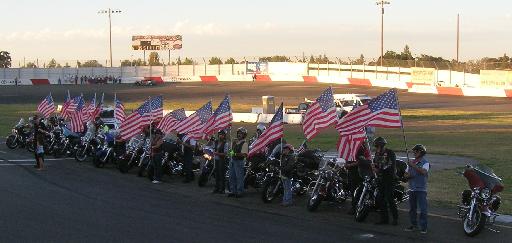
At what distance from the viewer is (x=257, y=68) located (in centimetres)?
10381

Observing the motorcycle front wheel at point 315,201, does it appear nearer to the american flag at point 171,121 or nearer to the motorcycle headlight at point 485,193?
the motorcycle headlight at point 485,193

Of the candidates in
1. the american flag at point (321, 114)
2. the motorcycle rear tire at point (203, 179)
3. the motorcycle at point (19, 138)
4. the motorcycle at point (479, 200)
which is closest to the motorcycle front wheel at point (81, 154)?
the motorcycle at point (19, 138)

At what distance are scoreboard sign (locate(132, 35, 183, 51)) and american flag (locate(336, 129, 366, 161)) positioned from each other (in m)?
117

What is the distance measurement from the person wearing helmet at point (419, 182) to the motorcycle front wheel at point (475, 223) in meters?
0.75

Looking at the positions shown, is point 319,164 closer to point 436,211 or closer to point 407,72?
point 436,211

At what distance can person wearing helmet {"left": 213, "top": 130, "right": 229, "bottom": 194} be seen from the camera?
1819 centimetres

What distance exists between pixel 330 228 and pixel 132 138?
1108 cm

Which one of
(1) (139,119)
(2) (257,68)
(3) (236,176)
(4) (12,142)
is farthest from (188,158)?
(2) (257,68)

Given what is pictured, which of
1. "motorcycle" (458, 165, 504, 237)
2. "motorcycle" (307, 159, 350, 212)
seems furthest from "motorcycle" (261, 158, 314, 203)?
"motorcycle" (458, 165, 504, 237)

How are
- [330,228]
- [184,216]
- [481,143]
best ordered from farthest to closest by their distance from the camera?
[481,143] → [184,216] → [330,228]

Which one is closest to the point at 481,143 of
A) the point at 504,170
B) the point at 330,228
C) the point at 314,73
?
the point at 504,170

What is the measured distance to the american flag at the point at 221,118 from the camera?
19062 mm

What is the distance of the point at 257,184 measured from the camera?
721 inches

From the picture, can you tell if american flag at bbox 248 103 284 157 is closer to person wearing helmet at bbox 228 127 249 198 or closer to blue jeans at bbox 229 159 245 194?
person wearing helmet at bbox 228 127 249 198
